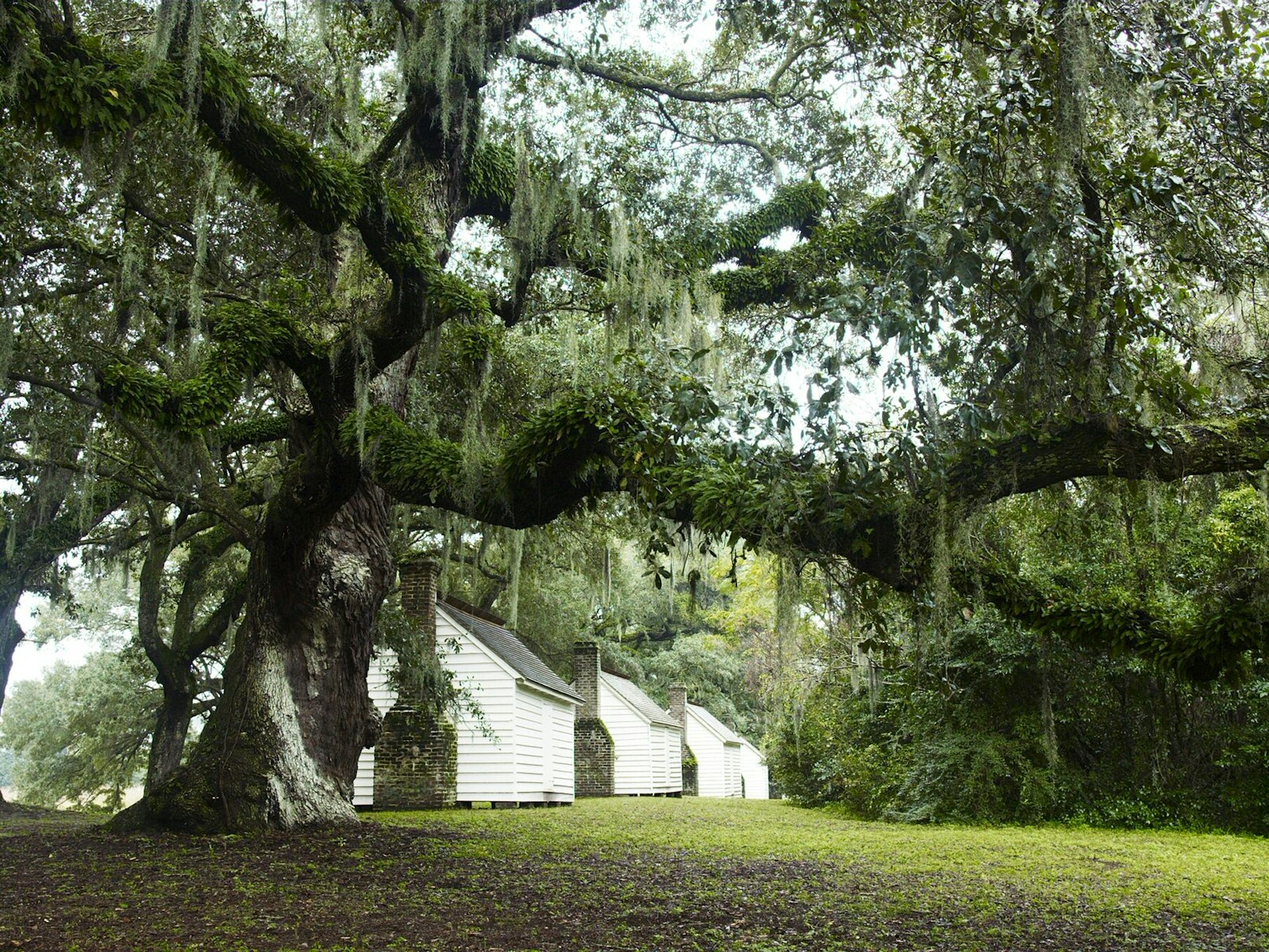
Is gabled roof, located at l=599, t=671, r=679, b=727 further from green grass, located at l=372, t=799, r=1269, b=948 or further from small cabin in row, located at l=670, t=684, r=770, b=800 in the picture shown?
green grass, located at l=372, t=799, r=1269, b=948

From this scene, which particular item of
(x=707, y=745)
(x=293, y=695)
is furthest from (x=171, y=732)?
(x=707, y=745)

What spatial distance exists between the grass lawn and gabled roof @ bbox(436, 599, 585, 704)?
7.05 m

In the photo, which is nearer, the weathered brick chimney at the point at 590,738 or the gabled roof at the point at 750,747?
the weathered brick chimney at the point at 590,738

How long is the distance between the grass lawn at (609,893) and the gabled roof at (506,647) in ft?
23.1

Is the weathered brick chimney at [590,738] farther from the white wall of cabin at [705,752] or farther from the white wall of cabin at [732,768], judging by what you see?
the white wall of cabin at [732,768]

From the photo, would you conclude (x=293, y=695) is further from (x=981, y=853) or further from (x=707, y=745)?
(x=707, y=745)

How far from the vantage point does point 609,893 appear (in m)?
5.80

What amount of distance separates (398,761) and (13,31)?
12.2m

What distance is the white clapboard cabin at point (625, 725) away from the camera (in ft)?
76.8

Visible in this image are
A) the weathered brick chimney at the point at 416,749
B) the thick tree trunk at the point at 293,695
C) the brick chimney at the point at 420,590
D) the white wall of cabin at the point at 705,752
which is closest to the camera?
the thick tree trunk at the point at 293,695

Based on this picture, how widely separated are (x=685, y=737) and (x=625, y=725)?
8145 mm

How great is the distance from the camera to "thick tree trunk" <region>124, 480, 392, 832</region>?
7758 mm

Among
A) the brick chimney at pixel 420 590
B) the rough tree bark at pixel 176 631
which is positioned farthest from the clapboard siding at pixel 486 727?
the rough tree bark at pixel 176 631

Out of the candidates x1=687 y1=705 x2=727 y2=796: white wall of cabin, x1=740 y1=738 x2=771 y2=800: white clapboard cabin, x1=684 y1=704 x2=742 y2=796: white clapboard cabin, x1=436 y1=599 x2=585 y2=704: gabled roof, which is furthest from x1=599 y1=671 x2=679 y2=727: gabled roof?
x1=740 y1=738 x2=771 y2=800: white clapboard cabin
